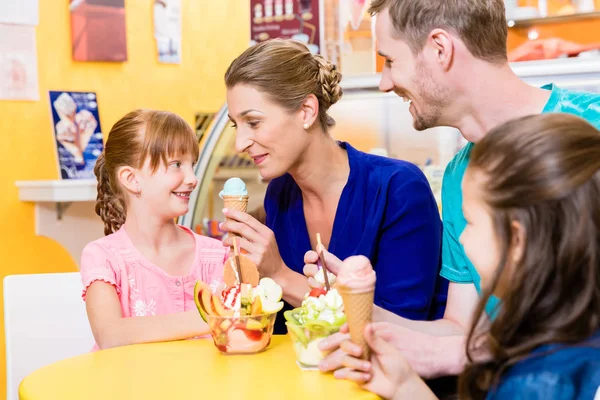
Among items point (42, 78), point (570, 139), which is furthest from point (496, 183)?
point (42, 78)

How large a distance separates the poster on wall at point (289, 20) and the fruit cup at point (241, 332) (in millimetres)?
2762

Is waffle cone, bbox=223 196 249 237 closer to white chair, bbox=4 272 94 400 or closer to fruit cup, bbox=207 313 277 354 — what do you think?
fruit cup, bbox=207 313 277 354

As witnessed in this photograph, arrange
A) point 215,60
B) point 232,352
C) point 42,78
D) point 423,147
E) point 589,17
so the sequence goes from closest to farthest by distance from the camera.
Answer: point 232,352 → point 423,147 → point 42,78 → point 589,17 → point 215,60

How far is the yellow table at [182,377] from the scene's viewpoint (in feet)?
5.03

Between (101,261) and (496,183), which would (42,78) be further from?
(496,183)

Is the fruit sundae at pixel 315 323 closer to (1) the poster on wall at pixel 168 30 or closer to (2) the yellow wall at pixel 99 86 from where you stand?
(2) the yellow wall at pixel 99 86

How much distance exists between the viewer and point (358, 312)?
1.51 metres

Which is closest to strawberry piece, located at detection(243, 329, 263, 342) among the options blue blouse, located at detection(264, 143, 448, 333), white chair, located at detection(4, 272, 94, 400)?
blue blouse, located at detection(264, 143, 448, 333)

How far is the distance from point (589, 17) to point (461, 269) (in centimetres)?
377

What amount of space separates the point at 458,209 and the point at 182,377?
35.1 inches

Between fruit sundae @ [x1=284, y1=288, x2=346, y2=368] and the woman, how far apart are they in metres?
0.45

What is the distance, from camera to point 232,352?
1807 mm

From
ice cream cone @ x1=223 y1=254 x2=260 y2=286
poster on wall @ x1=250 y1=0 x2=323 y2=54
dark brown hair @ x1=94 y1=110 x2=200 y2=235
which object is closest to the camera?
ice cream cone @ x1=223 y1=254 x2=260 y2=286

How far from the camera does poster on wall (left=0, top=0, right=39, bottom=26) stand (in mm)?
4461
